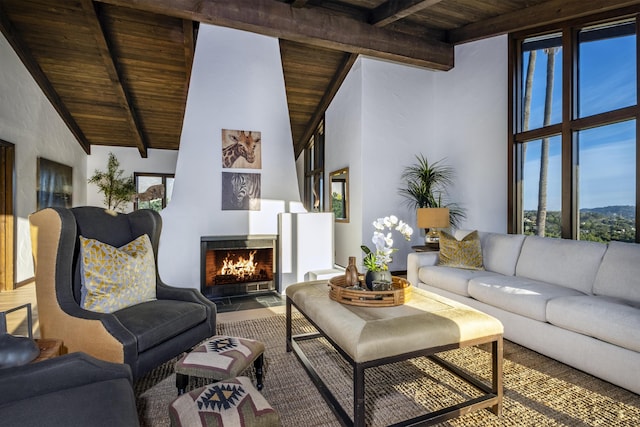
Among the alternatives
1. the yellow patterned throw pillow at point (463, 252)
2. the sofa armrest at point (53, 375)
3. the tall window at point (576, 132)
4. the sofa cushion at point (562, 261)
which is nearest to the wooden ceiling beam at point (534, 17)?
the tall window at point (576, 132)

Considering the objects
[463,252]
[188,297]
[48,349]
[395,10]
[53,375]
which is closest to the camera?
[53,375]

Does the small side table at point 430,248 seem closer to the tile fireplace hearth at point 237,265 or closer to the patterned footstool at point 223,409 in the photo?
the tile fireplace hearth at point 237,265

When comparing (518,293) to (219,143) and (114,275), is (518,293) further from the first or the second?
(219,143)

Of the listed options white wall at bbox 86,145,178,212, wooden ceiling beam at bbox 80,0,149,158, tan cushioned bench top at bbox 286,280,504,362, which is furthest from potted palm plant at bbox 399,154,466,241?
white wall at bbox 86,145,178,212

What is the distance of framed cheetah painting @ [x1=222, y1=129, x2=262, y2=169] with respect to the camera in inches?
169

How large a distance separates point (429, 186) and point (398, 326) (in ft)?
12.7

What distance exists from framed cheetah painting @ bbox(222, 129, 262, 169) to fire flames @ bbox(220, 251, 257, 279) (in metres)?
1.18

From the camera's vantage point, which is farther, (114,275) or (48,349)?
(114,275)

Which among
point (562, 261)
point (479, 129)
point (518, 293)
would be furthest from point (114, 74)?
point (562, 261)

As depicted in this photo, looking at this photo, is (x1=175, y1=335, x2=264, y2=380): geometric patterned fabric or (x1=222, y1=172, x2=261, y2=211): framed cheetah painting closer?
(x1=175, y1=335, x2=264, y2=380): geometric patterned fabric

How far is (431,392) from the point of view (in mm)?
1953

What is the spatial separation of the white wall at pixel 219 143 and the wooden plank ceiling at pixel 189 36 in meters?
0.51

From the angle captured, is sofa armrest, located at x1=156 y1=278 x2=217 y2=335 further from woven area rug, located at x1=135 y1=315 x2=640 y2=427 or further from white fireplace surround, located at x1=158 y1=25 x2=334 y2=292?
white fireplace surround, located at x1=158 y1=25 x2=334 y2=292

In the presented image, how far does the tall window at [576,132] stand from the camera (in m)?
3.29
